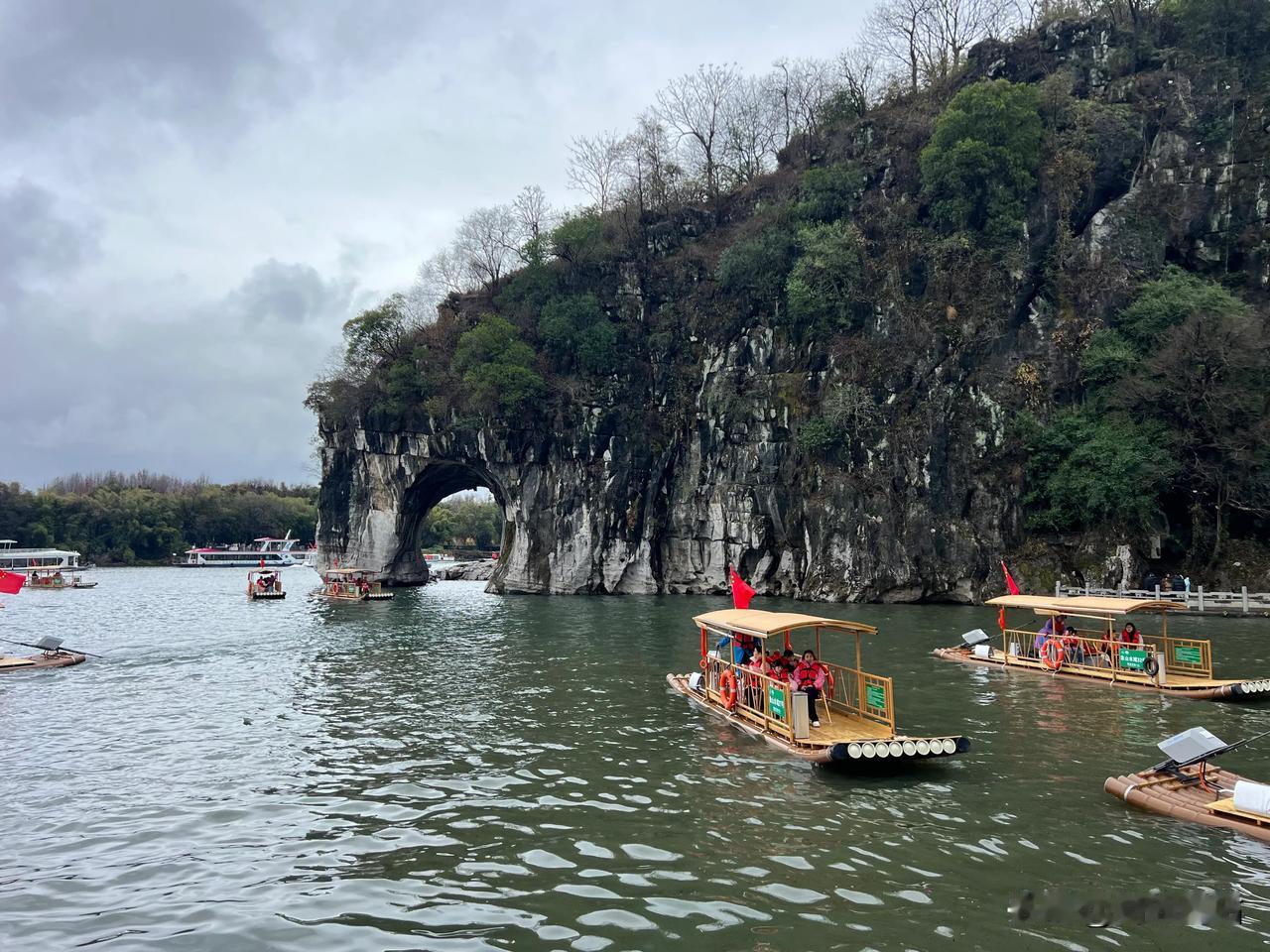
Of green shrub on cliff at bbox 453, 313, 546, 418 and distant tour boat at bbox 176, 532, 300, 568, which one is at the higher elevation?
green shrub on cliff at bbox 453, 313, 546, 418

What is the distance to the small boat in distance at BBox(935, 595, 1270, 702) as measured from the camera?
16719 millimetres

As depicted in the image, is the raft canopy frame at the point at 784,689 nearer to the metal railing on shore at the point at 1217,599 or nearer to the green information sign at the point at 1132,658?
the green information sign at the point at 1132,658

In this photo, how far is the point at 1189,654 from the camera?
18359 mm

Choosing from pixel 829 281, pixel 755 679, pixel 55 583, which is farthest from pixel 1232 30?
pixel 55 583

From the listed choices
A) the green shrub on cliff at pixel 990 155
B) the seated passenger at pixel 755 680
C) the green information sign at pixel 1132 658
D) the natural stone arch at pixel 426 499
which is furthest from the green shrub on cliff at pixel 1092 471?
the natural stone arch at pixel 426 499

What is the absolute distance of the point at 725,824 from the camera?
9508 millimetres

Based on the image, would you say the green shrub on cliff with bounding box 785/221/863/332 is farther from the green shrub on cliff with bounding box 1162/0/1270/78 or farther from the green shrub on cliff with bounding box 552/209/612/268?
the green shrub on cliff with bounding box 1162/0/1270/78

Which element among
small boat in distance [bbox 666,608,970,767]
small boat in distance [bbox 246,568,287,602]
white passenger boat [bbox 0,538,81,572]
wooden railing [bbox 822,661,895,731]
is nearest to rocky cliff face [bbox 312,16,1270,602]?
small boat in distance [bbox 246,568,287,602]

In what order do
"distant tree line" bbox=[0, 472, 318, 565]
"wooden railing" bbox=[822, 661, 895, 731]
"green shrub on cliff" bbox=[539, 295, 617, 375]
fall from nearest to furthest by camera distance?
"wooden railing" bbox=[822, 661, 895, 731], "green shrub on cliff" bbox=[539, 295, 617, 375], "distant tree line" bbox=[0, 472, 318, 565]

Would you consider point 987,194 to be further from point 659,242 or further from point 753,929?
point 753,929

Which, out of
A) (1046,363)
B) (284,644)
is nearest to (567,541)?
(284,644)

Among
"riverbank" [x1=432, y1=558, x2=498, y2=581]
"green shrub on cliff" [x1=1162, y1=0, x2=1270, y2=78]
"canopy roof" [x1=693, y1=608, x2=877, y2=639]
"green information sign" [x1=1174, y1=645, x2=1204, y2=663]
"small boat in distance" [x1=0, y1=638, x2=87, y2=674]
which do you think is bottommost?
"riverbank" [x1=432, y1=558, x2=498, y2=581]

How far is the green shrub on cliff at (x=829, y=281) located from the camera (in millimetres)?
43281

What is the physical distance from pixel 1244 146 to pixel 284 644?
4757cm
